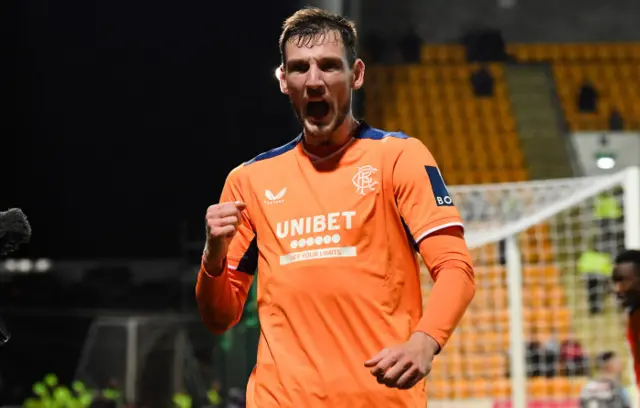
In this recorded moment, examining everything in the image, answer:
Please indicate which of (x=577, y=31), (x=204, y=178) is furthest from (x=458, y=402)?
(x=577, y=31)

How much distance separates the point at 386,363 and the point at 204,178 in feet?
28.7

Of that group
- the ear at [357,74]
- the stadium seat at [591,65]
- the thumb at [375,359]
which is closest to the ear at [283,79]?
the ear at [357,74]

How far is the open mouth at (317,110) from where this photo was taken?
91.6 inches

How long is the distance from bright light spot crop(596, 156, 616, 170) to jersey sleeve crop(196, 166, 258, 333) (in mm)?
11576

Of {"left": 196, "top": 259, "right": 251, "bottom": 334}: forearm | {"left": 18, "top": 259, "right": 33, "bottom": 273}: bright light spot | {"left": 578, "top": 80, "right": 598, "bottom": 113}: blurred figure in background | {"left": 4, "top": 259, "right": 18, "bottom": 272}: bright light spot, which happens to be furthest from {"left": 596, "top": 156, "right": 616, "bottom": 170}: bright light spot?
{"left": 196, "top": 259, "right": 251, "bottom": 334}: forearm

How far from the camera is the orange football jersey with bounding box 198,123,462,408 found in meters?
2.25

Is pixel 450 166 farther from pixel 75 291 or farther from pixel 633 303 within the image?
pixel 633 303

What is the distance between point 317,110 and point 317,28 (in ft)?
0.58

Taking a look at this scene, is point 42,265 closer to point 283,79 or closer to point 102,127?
point 102,127

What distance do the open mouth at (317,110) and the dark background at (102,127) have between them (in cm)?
811

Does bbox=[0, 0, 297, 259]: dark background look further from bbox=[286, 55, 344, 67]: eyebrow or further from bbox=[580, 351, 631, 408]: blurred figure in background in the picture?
bbox=[286, 55, 344, 67]: eyebrow

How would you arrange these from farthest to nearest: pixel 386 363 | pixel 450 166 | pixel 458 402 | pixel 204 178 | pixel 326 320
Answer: pixel 450 166
pixel 204 178
pixel 458 402
pixel 326 320
pixel 386 363

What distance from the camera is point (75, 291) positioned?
11.2 meters

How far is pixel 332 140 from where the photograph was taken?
7.82 feet
